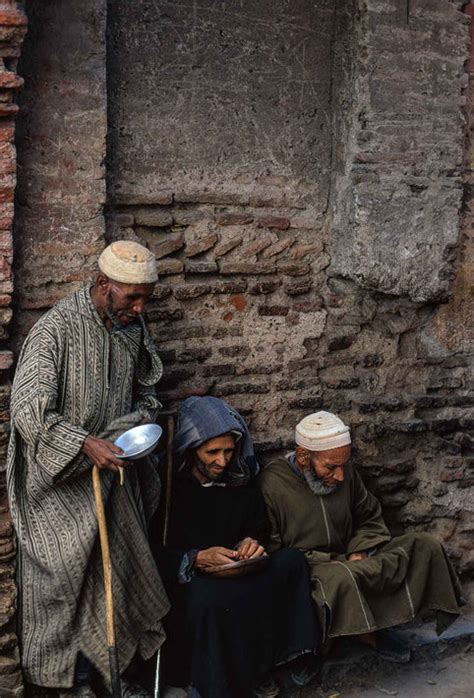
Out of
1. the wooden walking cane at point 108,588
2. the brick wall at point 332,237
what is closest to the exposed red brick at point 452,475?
the brick wall at point 332,237

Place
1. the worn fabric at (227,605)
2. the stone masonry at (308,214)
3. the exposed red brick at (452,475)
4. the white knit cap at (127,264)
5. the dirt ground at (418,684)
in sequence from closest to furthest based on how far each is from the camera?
the white knit cap at (127,264)
the worn fabric at (227,605)
the dirt ground at (418,684)
the stone masonry at (308,214)
the exposed red brick at (452,475)

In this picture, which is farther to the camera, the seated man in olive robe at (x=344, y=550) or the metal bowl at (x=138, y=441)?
the seated man in olive robe at (x=344, y=550)

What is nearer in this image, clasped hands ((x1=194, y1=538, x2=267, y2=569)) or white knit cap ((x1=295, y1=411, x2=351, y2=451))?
clasped hands ((x1=194, y1=538, x2=267, y2=569))

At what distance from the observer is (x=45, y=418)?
3943mm

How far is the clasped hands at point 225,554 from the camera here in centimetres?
446

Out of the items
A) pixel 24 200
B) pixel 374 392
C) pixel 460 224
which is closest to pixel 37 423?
pixel 24 200

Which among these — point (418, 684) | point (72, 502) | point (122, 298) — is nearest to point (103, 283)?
point (122, 298)

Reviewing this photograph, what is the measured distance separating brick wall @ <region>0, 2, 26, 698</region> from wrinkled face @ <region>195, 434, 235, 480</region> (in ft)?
2.81

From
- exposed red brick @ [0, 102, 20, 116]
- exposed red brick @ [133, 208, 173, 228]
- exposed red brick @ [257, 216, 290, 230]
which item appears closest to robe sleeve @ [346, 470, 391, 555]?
exposed red brick @ [257, 216, 290, 230]

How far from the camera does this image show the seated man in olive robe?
182 inches

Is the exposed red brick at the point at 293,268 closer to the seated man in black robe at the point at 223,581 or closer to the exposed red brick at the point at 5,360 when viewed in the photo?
the seated man in black robe at the point at 223,581

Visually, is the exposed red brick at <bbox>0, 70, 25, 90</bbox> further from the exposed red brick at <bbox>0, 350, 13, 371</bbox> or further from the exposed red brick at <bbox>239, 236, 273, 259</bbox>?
the exposed red brick at <bbox>239, 236, 273, 259</bbox>

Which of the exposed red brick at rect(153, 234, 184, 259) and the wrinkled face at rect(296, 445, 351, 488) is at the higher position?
the exposed red brick at rect(153, 234, 184, 259)

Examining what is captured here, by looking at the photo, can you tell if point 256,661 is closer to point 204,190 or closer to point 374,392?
point 374,392
